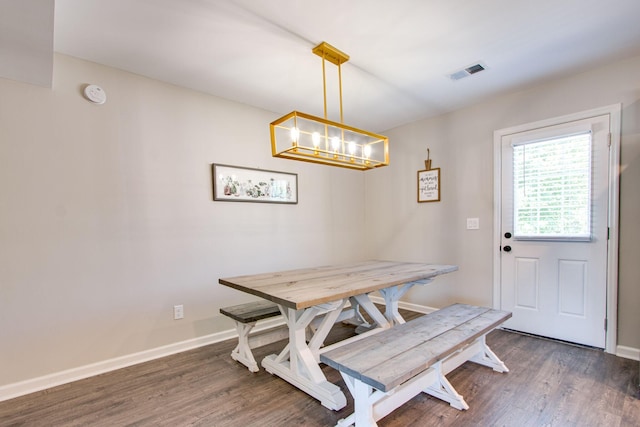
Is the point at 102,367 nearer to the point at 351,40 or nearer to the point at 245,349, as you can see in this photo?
the point at 245,349

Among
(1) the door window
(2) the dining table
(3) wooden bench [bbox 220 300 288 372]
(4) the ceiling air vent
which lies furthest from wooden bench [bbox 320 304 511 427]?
(4) the ceiling air vent

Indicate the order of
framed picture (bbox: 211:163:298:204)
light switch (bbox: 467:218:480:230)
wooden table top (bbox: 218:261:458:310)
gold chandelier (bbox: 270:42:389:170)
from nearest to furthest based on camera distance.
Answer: wooden table top (bbox: 218:261:458:310) < gold chandelier (bbox: 270:42:389:170) < framed picture (bbox: 211:163:298:204) < light switch (bbox: 467:218:480:230)

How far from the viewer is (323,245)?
387cm

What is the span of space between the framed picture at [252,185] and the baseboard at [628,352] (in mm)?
3164

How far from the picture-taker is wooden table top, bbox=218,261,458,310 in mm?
1696

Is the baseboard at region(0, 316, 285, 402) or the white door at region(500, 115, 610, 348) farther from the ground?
the white door at region(500, 115, 610, 348)

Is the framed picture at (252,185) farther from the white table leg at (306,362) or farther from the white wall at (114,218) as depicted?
the white table leg at (306,362)

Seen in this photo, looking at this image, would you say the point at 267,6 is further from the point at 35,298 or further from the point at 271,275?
the point at 35,298

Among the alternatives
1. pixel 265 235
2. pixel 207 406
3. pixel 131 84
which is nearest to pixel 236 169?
pixel 265 235

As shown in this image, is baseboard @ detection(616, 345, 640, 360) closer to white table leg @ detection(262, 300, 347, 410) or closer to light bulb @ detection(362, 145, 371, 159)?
white table leg @ detection(262, 300, 347, 410)

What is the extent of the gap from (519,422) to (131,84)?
3.53 m

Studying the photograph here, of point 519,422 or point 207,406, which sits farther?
point 207,406

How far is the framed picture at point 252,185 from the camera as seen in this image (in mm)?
2953

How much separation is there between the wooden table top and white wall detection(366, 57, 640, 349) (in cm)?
88
